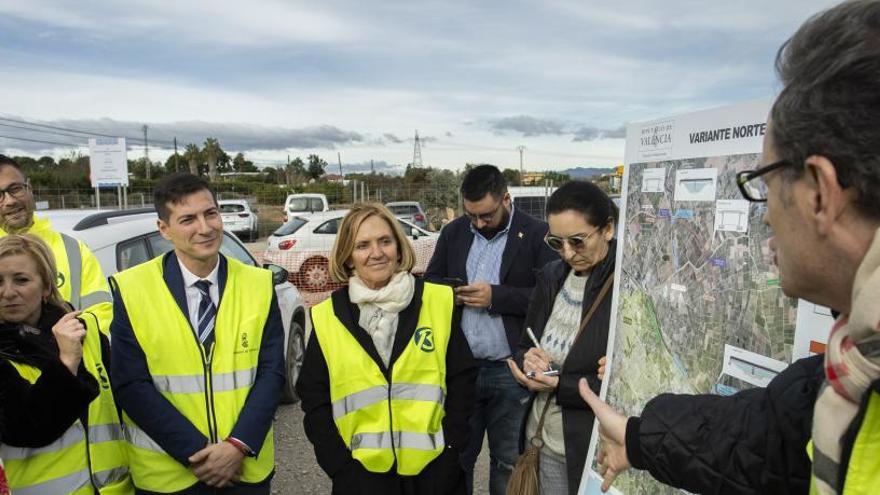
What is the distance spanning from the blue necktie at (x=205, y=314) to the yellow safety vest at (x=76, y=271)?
2.21ft

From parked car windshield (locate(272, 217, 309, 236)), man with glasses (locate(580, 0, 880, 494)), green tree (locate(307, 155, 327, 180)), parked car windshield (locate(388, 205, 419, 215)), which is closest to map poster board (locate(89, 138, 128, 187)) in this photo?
parked car windshield (locate(272, 217, 309, 236))

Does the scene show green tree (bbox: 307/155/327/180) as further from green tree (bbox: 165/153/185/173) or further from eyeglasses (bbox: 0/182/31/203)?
eyeglasses (bbox: 0/182/31/203)

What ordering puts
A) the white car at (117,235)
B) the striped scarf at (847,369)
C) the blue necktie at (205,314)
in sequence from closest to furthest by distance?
the striped scarf at (847,369)
the blue necktie at (205,314)
the white car at (117,235)

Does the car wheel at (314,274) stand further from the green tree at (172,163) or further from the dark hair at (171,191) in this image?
the green tree at (172,163)

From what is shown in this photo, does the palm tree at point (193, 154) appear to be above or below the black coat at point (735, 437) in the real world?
above

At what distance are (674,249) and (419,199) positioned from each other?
25303 millimetres

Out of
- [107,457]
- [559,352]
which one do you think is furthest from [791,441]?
[107,457]

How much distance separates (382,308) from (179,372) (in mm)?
899

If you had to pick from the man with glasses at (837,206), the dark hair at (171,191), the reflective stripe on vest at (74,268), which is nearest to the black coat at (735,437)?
the man with glasses at (837,206)

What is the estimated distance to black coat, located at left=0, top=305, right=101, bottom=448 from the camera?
208cm

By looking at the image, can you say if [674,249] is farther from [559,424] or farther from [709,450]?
[559,424]

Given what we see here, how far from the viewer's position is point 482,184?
3.35m

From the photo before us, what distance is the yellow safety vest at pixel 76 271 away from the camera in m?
3.09

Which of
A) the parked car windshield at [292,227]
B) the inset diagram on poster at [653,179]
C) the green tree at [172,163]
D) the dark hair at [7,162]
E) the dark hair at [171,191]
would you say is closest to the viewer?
the inset diagram on poster at [653,179]
